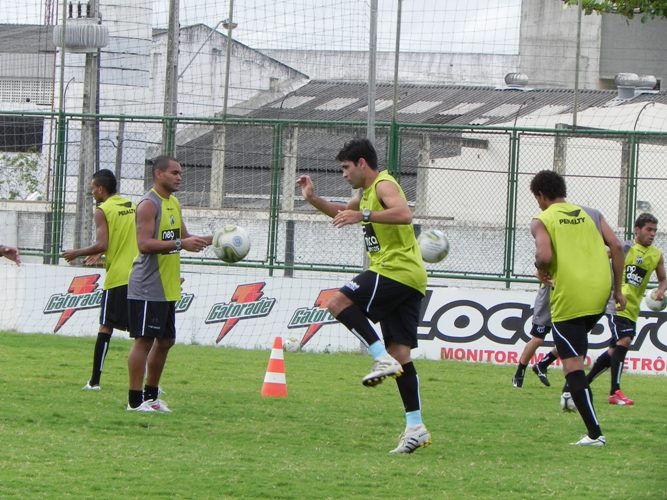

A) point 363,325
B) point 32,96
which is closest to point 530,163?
point 363,325

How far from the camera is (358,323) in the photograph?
825 centimetres

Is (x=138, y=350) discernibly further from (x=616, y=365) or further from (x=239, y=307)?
(x=239, y=307)

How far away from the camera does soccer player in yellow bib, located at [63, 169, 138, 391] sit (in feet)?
36.9

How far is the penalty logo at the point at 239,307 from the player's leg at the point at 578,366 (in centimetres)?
902

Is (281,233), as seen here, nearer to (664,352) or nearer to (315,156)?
(315,156)

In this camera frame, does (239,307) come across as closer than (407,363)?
No

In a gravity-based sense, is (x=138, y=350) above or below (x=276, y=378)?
above

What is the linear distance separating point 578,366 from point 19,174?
52.8 ft

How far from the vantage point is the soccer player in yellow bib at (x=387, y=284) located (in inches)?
320

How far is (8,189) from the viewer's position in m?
23.5

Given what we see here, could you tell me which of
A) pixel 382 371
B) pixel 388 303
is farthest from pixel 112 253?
pixel 382 371

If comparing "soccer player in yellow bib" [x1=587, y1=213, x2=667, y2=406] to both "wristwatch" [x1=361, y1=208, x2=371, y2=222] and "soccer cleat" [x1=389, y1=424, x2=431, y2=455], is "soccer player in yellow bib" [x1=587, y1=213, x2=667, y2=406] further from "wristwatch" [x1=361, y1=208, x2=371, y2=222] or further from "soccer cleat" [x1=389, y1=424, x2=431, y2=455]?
"wristwatch" [x1=361, y1=208, x2=371, y2=222]

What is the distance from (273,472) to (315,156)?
1136 cm

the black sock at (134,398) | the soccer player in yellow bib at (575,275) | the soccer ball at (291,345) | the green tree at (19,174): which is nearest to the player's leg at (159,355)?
the black sock at (134,398)
